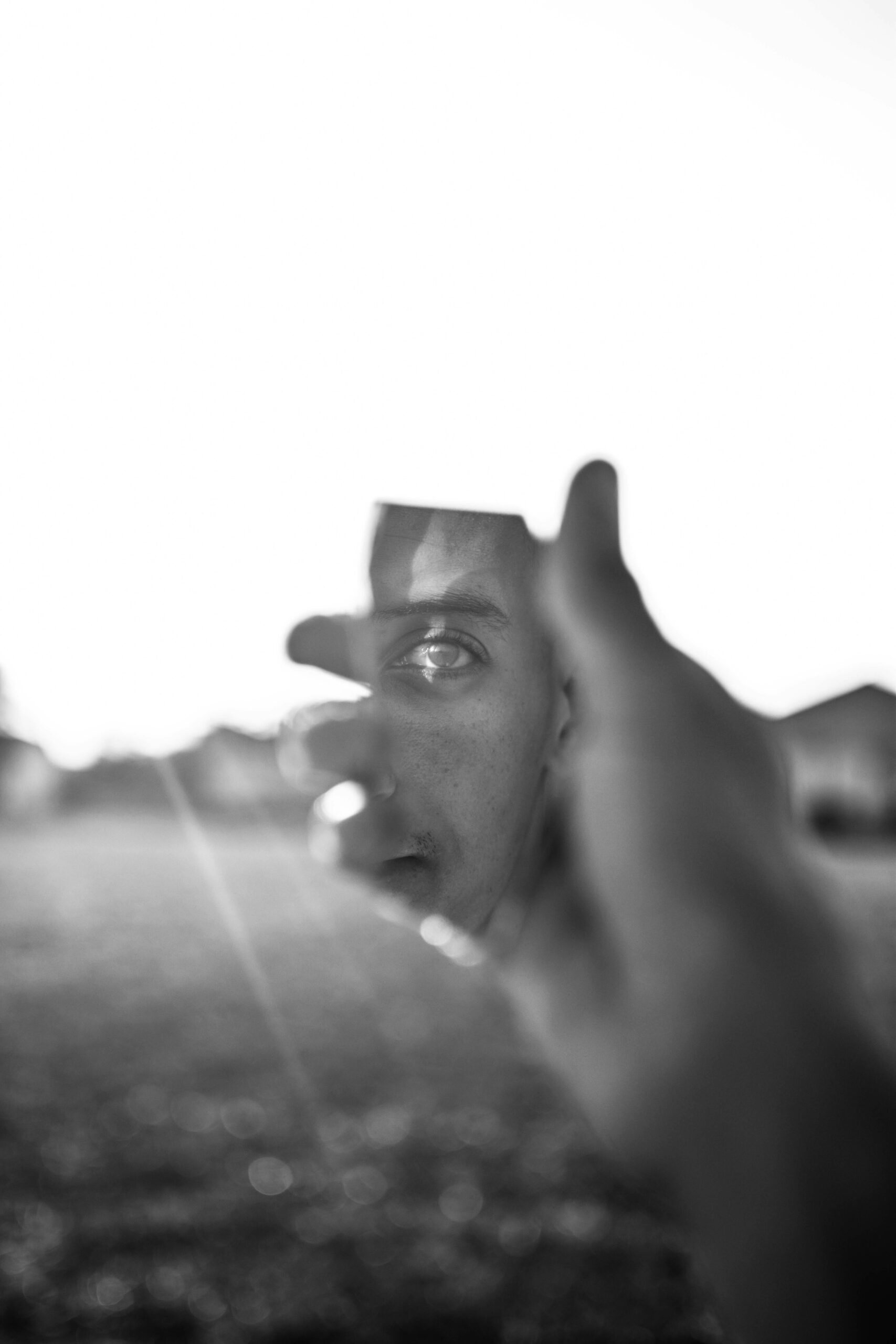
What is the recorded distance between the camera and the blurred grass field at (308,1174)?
3.06 meters

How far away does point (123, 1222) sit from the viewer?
3.54 meters

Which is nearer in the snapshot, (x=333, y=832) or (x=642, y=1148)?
(x=642, y=1148)

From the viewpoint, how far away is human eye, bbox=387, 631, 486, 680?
48.9 inches

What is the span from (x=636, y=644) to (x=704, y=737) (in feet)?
0.32

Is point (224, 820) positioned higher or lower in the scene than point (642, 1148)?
lower

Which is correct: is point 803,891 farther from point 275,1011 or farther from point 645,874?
point 275,1011

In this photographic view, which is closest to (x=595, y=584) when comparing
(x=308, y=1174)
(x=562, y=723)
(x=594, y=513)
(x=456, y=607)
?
(x=594, y=513)

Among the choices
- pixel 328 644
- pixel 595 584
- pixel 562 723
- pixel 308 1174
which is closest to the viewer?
pixel 595 584

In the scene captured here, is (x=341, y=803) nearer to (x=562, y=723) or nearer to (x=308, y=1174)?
(x=562, y=723)

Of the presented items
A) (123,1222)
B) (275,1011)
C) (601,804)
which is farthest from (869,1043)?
(275,1011)

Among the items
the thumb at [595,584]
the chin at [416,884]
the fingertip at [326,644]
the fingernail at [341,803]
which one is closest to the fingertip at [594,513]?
the thumb at [595,584]

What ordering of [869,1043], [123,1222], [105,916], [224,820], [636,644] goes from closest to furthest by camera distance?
1. [869,1043]
2. [636,644]
3. [123,1222]
4. [224,820]
5. [105,916]

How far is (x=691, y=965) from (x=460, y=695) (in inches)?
23.9

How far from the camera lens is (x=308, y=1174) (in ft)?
13.1
